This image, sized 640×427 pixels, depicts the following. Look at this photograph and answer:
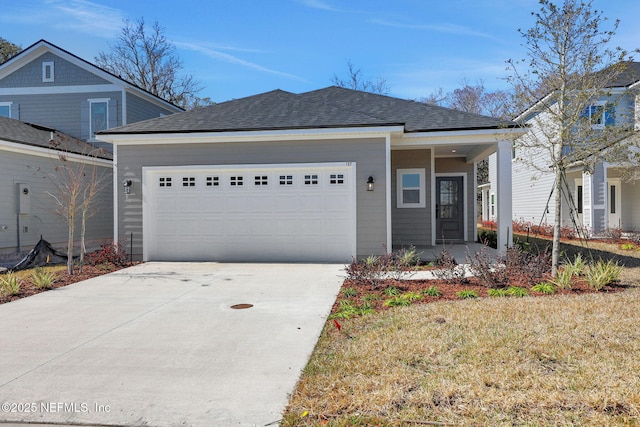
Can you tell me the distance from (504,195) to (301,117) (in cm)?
515

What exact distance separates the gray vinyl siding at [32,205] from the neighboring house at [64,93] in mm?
2662

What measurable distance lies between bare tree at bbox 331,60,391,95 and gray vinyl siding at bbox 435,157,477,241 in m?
19.7

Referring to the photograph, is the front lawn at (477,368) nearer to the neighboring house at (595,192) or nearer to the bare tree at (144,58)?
the neighboring house at (595,192)

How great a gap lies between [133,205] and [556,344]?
967cm

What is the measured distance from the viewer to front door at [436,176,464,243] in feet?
49.2

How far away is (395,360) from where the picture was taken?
13.5 ft

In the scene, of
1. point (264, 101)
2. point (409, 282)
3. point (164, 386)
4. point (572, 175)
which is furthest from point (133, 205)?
point (572, 175)

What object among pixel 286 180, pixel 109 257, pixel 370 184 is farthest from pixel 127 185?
pixel 370 184

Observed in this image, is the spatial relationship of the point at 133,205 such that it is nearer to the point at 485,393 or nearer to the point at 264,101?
the point at 264,101

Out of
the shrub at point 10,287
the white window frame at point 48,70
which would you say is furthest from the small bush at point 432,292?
the white window frame at point 48,70

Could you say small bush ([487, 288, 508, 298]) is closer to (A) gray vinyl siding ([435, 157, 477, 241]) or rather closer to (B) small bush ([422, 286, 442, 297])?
(B) small bush ([422, 286, 442, 297])

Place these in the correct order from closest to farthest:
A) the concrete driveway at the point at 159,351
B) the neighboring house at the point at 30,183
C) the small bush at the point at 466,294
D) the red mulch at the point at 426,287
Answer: the concrete driveway at the point at 159,351, the red mulch at the point at 426,287, the small bush at the point at 466,294, the neighboring house at the point at 30,183

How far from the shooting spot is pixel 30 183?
1305 cm

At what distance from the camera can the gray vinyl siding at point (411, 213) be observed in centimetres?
1305
